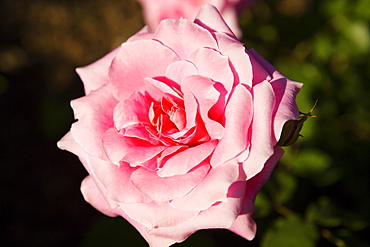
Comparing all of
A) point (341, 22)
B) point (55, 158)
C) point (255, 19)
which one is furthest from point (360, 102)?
point (55, 158)

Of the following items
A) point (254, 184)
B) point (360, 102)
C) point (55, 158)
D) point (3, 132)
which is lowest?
point (55, 158)

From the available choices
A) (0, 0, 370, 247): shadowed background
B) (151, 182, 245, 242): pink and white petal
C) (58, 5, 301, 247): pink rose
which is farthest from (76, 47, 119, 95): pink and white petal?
(0, 0, 370, 247): shadowed background

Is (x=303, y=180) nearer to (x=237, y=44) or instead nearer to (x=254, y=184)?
(x=254, y=184)

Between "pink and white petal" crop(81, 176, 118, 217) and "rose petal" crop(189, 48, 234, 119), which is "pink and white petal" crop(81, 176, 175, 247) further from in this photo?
"rose petal" crop(189, 48, 234, 119)

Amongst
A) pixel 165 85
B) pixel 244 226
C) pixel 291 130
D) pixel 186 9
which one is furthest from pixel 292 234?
pixel 186 9

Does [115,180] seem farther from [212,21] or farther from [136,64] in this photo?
[212,21]

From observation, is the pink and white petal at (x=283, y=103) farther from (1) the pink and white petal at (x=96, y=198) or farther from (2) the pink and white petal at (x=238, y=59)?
(1) the pink and white petal at (x=96, y=198)
